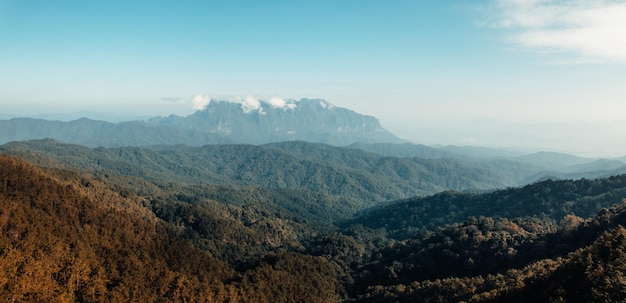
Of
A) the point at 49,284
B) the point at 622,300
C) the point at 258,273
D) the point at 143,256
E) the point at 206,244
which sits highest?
the point at 622,300

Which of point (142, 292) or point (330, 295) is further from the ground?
point (142, 292)

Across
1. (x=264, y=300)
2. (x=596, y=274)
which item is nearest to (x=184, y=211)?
(x=264, y=300)

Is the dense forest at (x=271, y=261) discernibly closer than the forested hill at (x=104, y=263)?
Yes

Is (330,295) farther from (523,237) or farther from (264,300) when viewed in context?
(523,237)

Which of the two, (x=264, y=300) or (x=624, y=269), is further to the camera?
(x=264, y=300)

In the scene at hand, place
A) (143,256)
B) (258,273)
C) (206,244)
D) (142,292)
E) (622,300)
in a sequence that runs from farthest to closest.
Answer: (206,244)
(258,273)
(143,256)
(142,292)
(622,300)

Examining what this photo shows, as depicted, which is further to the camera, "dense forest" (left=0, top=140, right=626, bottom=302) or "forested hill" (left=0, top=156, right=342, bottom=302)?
"forested hill" (left=0, top=156, right=342, bottom=302)

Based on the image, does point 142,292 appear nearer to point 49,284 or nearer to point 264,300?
point 49,284

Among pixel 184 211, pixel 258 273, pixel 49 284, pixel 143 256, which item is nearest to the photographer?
pixel 49 284

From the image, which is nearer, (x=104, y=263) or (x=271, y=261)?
(x=104, y=263)

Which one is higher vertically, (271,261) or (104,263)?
(104,263)
